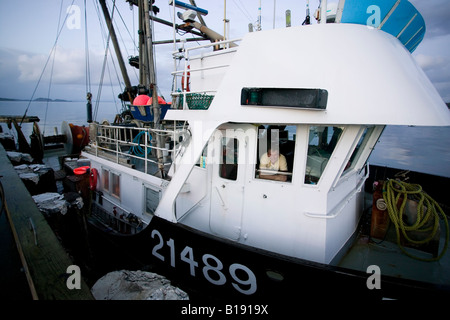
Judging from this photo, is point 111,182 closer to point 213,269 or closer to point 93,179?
point 93,179

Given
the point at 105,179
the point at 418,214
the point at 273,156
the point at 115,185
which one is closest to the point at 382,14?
the point at 273,156

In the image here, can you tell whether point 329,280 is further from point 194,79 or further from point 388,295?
point 194,79

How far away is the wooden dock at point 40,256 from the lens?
227cm

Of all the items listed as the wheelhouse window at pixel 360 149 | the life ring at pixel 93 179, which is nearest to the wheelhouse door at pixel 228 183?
the wheelhouse window at pixel 360 149

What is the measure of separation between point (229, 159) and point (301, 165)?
118 centimetres

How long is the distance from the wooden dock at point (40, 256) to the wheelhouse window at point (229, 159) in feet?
7.81

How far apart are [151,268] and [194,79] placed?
3864 mm

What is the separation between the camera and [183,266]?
12.9 feet

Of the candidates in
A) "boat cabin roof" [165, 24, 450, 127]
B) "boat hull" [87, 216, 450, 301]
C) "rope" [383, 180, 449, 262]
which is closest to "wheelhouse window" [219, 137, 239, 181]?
"boat cabin roof" [165, 24, 450, 127]

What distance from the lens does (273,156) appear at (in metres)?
3.54

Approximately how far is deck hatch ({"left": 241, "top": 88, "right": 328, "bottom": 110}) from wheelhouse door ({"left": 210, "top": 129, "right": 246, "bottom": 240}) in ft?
2.26

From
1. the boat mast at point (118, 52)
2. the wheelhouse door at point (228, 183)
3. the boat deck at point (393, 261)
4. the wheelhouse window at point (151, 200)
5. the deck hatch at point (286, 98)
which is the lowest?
the boat deck at point (393, 261)

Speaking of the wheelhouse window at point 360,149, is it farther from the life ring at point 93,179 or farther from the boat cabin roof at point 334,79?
the life ring at point 93,179

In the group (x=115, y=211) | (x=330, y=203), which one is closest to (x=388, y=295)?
(x=330, y=203)
